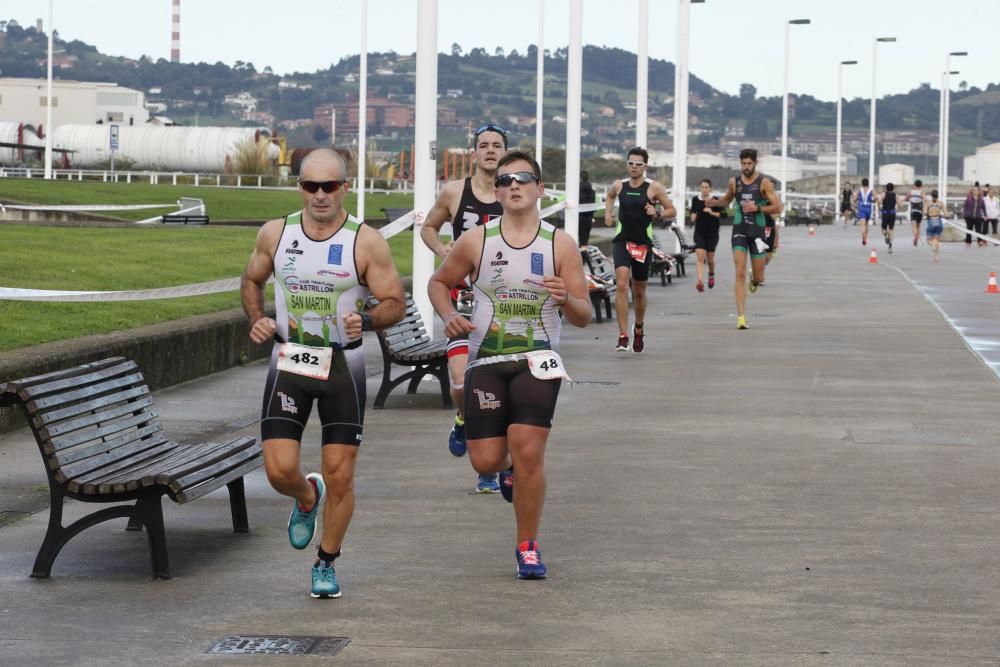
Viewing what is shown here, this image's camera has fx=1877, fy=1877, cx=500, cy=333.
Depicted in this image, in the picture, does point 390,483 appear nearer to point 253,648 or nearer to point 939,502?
point 939,502

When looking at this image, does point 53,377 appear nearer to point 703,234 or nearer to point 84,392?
point 84,392

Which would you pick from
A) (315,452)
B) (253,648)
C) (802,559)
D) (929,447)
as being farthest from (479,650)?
(929,447)

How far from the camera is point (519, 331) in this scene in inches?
309

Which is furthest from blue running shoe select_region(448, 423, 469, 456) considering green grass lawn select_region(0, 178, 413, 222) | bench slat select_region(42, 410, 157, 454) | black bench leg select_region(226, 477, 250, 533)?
green grass lawn select_region(0, 178, 413, 222)

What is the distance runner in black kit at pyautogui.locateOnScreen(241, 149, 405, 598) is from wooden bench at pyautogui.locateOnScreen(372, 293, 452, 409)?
5.84 metres

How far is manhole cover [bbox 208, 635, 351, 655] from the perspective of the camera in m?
6.48

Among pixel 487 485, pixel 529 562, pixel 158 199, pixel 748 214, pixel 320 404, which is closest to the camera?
pixel 320 404

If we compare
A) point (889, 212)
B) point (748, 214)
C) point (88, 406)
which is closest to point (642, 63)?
point (889, 212)

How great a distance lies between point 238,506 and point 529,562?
166cm

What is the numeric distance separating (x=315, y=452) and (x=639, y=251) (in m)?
7.36

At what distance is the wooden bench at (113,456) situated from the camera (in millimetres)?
7723

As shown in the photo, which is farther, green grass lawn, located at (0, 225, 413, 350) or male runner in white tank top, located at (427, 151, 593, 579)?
green grass lawn, located at (0, 225, 413, 350)

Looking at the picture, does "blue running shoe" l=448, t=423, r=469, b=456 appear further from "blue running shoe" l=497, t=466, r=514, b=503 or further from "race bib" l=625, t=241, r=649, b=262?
"race bib" l=625, t=241, r=649, b=262

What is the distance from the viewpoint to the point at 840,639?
262 inches
